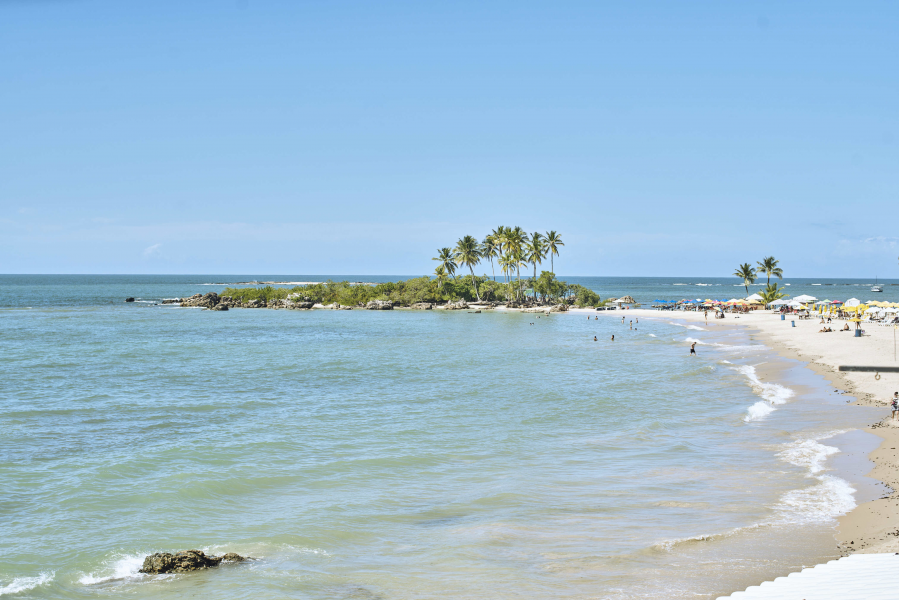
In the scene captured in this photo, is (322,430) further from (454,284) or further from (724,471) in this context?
(454,284)

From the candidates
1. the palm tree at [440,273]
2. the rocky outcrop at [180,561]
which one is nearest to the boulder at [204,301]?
the palm tree at [440,273]

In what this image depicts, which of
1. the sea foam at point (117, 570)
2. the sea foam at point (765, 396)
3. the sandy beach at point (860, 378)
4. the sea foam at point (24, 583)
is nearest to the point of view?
the sea foam at point (24, 583)

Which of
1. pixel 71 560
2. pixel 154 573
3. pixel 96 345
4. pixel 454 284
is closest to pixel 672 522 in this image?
pixel 154 573

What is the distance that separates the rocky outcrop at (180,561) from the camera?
11.8m

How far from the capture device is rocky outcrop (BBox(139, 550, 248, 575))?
1178 centimetres

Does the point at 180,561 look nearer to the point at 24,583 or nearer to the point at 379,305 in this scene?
the point at 24,583

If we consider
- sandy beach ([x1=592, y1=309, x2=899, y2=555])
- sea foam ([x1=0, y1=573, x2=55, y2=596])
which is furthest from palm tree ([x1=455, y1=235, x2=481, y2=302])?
sea foam ([x1=0, y1=573, x2=55, y2=596])

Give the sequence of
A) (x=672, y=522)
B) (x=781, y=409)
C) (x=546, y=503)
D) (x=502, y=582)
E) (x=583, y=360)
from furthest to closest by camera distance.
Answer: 1. (x=583, y=360)
2. (x=781, y=409)
3. (x=546, y=503)
4. (x=672, y=522)
5. (x=502, y=582)

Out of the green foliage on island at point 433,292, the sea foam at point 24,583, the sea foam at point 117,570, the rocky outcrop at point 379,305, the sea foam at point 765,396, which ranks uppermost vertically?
the green foliage on island at point 433,292

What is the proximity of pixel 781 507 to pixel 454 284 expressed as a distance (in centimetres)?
9477

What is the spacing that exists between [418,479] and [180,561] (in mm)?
7156

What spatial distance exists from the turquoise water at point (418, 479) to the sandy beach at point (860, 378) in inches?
26.1

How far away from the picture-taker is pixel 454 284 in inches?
4279

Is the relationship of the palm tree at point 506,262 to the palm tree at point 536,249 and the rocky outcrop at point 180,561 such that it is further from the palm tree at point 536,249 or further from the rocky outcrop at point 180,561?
the rocky outcrop at point 180,561
